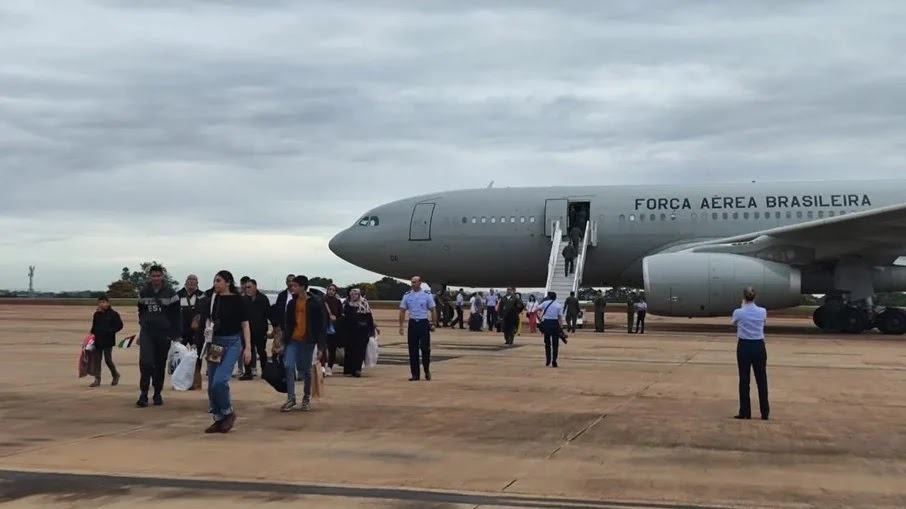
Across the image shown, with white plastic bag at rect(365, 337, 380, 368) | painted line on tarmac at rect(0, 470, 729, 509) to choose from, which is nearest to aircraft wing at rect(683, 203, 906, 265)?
white plastic bag at rect(365, 337, 380, 368)

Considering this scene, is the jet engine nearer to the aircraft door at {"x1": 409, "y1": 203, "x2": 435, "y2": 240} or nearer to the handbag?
the aircraft door at {"x1": 409, "y1": 203, "x2": 435, "y2": 240}

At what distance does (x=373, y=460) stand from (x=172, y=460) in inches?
54.2

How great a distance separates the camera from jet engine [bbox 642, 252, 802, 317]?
22250mm

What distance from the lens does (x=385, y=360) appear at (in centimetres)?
1476

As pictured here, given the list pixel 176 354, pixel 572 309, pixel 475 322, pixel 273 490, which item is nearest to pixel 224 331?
pixel 273 490

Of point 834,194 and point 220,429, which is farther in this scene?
point 834,194

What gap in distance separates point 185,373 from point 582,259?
1640 centimetres

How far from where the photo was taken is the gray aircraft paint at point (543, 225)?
2480 cm

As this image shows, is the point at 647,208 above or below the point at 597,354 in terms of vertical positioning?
above

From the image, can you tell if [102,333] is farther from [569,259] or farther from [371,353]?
[569,259]

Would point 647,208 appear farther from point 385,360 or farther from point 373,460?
point 373,460

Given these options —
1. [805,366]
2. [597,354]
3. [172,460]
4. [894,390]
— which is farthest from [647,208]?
[172,460]

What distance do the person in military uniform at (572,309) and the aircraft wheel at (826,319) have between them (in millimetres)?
6646

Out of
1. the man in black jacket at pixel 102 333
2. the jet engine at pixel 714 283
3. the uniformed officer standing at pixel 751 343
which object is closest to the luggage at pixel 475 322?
the jet engine at pixel 714 283
